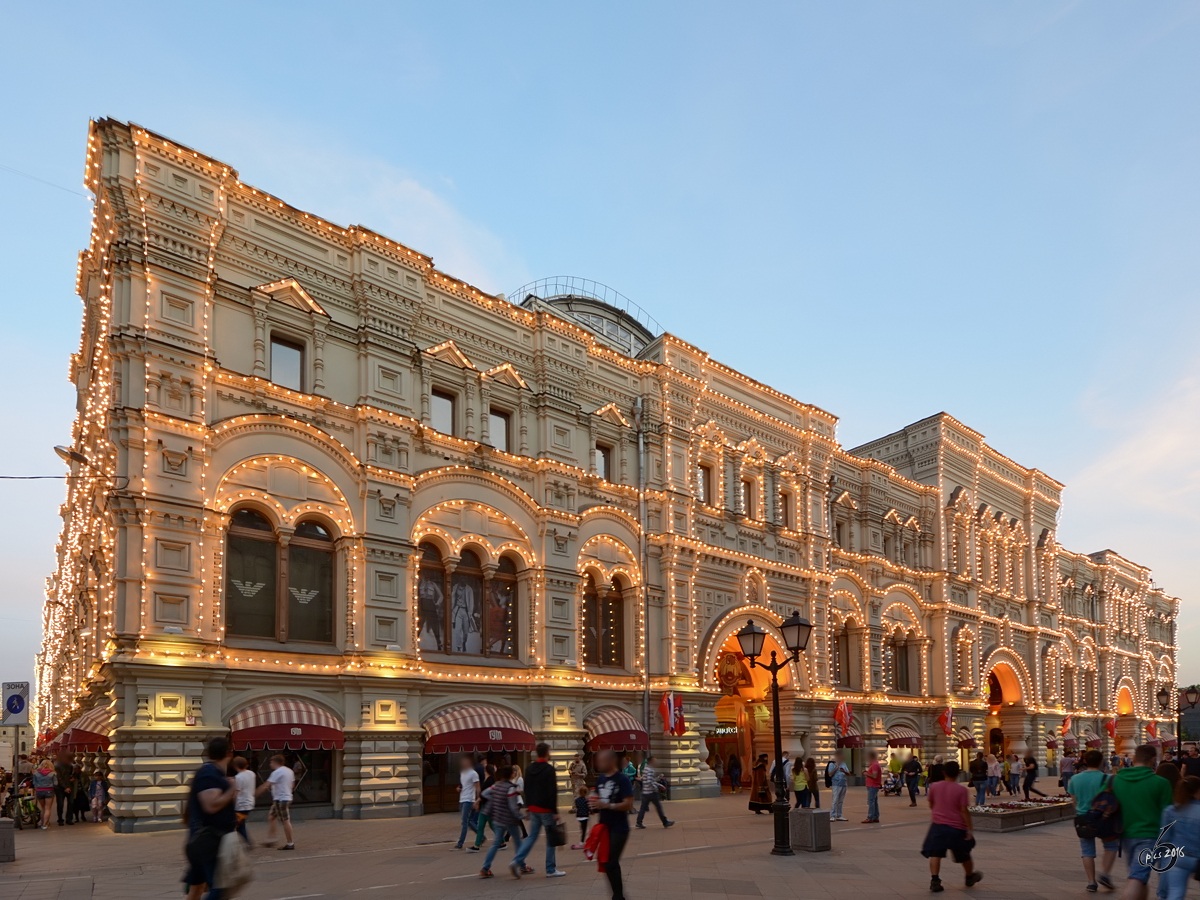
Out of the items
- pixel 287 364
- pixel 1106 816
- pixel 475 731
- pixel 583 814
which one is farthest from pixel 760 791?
pixel 287 364

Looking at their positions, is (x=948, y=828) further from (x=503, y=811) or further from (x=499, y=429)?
(x=499, y=429)

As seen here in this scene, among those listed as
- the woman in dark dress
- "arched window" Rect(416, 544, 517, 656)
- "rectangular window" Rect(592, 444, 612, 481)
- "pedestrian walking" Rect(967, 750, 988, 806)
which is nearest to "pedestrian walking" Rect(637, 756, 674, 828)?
the woman in dark dress

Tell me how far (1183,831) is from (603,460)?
24244mm

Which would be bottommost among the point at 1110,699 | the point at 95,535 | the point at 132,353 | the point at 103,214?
the point at 1110,699

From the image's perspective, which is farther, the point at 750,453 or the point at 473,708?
the point at 750,453

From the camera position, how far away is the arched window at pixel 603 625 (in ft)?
104

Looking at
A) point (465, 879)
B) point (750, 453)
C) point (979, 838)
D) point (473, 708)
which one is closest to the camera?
point (465, 879)

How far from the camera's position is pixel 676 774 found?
105 ft

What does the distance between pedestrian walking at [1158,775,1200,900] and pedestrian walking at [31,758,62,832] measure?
72.8ft

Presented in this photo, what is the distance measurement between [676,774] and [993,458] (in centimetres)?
2931

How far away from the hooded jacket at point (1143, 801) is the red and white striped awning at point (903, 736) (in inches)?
1248

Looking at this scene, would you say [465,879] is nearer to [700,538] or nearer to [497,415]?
[497,415]

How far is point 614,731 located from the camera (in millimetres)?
30219

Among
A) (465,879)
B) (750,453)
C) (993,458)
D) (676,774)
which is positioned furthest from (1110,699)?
(465,879)
